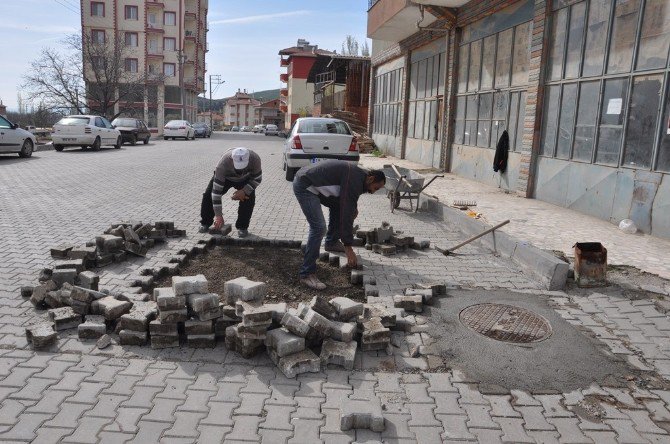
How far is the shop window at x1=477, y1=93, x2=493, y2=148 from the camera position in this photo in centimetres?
1372

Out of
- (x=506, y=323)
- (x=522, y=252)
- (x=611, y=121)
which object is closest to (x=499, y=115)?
(x=611, y=121)

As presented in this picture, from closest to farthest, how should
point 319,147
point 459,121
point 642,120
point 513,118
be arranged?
1. point 642,120
2. point 513,118
3. point 319,147
4. point 459,121

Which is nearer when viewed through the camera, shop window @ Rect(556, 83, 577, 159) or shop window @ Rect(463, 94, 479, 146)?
shop window @ Rect(556, 83, 577, 159)

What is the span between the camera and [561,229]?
8.15m

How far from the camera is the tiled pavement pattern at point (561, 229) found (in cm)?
652

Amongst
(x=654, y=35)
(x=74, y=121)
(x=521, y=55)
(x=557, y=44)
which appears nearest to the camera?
(x=654, y=35)

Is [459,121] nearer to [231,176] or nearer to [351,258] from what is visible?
[231,176]

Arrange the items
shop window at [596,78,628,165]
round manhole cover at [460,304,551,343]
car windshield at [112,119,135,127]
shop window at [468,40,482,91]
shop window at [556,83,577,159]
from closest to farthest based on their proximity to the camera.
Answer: round manhole cover at [460,304,551,343] → shop window at [596,78,628,165] → shop window at [556,83,577,159] → shop window at [468,40,482,91] → car windshield at [112,119,135,127]

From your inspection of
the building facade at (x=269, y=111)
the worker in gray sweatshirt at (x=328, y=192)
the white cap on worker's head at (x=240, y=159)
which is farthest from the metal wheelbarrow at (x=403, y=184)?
the building facade at (x=269, y=111)

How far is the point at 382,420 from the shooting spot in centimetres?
310

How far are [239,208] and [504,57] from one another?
8.60m

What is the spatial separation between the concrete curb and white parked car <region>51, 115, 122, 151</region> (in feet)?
63.8

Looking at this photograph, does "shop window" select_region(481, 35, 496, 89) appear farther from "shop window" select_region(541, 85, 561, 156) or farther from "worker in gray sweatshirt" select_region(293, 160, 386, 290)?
"worker in gray sweatshirt" select_region(293, 160, 386, 290)

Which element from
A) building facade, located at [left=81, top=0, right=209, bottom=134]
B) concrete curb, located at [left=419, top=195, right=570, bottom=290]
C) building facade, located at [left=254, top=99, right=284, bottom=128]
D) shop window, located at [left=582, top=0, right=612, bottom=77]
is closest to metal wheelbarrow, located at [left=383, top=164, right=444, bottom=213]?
concrete curb, located at [left=419, top=195, right=570, bottom=290]
